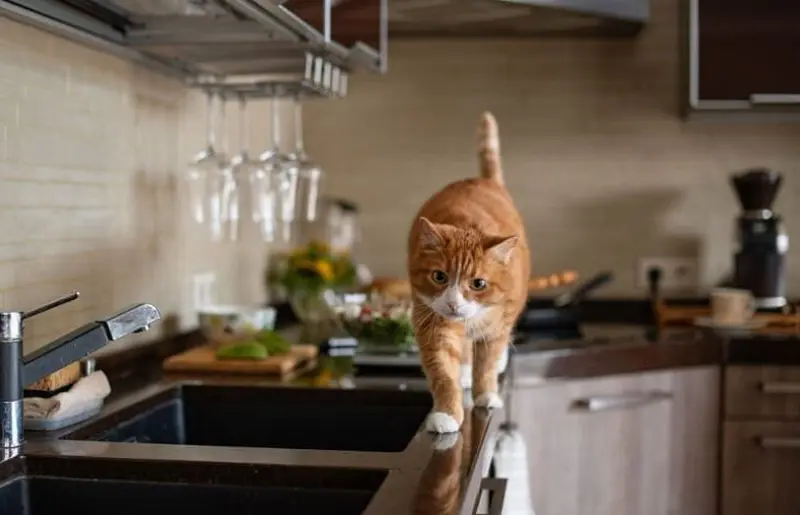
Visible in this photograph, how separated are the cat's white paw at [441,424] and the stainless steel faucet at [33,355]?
40 centimetres

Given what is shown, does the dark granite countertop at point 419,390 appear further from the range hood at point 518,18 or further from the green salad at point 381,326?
the range hood at point 518,18

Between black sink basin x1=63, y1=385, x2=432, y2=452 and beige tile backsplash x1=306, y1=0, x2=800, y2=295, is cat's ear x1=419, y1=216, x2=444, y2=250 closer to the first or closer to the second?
black sink basin x1=63, y1=385, x2=432, y2=452

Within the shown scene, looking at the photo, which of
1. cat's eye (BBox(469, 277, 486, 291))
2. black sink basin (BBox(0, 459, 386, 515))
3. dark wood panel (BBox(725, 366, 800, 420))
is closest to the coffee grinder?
dark wood panel (BBox(725, 366, 800, 420))

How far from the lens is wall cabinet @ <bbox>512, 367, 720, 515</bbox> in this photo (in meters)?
2.25

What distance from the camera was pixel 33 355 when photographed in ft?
4.31

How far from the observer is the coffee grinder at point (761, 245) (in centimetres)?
270

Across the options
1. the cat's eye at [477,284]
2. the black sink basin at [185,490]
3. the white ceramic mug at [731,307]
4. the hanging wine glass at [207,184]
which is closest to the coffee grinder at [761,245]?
the white ceramic mug at [731,307]

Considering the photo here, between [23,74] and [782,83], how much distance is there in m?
1.90

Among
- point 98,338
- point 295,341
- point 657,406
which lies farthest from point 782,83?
point 98,338

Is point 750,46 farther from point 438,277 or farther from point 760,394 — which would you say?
point 438,277

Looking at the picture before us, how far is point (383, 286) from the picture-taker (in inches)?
102

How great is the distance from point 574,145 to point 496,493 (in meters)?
1.77

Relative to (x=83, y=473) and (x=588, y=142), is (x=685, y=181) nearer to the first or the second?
(x=588, y=142)

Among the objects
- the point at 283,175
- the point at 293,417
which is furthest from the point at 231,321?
the point at 293,417
